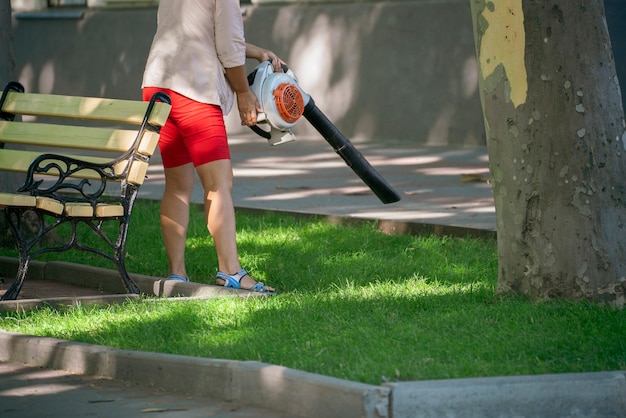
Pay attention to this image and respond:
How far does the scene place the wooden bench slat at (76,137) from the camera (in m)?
7.22

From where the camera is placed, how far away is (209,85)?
7.07 meters

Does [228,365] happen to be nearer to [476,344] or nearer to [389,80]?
[476,344]

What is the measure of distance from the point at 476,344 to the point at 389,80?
1249 cm

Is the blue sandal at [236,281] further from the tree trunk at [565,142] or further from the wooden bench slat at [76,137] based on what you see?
the tree trunk at [565,142]

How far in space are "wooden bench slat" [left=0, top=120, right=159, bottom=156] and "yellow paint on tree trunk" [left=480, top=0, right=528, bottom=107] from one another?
2.01 metres

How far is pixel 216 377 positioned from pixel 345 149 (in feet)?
10.3

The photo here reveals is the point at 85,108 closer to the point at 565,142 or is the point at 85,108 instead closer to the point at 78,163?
the point at 78,163

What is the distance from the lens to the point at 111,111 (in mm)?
7535

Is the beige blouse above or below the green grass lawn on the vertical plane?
above

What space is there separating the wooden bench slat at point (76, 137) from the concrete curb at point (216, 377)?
1.60 m

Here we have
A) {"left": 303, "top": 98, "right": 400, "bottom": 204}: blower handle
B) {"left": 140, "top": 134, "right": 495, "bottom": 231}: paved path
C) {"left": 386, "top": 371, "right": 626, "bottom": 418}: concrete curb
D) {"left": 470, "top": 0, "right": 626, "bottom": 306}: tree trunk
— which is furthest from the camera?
{"left": 140, "top": 134, "right": 495, "bottom": 231}: paved path

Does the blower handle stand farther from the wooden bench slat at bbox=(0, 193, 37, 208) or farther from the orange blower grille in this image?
the wooden bench slat at bbox=(0, 193, 37, 208)

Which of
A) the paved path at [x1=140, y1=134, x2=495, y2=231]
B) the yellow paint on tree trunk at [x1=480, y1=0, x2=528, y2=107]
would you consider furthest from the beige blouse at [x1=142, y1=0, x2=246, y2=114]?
the paved path at [x1=140, y1=134, x2=495, y2=231]

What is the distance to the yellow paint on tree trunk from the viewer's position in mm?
6027
